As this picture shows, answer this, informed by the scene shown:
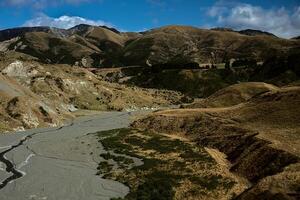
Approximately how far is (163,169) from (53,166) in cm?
1544

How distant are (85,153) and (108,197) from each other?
2549cm

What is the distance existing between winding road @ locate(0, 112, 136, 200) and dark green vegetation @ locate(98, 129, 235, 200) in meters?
2.06

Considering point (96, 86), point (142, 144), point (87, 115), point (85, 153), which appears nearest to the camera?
point (85, 153)

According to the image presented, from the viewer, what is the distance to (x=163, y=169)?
189 feet

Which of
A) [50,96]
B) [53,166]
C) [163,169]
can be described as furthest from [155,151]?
[50,96]

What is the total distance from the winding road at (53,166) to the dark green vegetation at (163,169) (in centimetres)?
206

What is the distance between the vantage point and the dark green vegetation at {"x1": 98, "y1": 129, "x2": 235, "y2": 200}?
4796 cm

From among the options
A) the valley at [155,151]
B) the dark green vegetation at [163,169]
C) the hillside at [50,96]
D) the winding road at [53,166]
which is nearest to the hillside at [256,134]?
the valley at [155,151]

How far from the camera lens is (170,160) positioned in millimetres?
62750

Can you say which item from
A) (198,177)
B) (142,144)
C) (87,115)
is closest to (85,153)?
(142,144)

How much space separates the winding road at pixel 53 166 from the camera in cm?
4784

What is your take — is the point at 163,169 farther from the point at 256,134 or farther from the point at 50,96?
the point at 50,96

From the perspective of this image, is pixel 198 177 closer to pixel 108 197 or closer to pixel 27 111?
pixel 108 197

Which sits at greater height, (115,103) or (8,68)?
(8,68)
